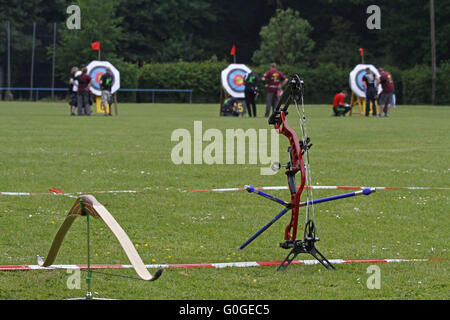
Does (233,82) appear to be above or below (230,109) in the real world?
above

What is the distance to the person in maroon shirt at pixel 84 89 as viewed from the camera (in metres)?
31.8

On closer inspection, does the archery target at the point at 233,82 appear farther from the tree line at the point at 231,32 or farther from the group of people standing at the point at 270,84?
the tree line at the point at 231,32

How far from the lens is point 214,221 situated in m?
9.23

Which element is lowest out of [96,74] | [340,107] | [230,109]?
[230,109]

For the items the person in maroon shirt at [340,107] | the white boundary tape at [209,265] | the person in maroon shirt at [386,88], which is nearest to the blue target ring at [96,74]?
the person in maroon shirt at [340,107]

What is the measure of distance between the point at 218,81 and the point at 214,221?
168 ft

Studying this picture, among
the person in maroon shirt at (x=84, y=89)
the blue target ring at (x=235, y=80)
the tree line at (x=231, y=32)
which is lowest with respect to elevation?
the person in maroon shirt at (x=84, y=89)

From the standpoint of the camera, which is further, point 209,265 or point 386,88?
point 386,88

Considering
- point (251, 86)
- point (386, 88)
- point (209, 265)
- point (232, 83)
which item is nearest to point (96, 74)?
point (232, 83)

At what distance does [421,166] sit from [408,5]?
5711cm

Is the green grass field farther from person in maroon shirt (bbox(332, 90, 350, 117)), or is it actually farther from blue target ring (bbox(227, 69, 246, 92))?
blue target ring (bbox(227, 69, 246, 92))

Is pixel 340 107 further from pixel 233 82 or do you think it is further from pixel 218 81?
pixel 218 81

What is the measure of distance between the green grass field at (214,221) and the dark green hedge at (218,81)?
40.0m

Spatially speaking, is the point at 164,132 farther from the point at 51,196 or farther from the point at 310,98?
the point at 310,98
